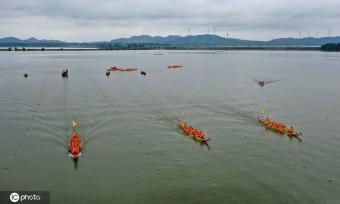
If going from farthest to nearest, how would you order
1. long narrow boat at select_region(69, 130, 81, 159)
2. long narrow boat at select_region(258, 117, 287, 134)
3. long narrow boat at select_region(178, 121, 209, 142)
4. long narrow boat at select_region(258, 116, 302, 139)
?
long narrow boat at select_region(258, 117, 287, 134) < long narrow boat at select_region(258, 116, 302, 139) < long narrow boat at select_region(178, 121, 209, 142) < long narrow boat at select_region(69, 130, 81, 159)

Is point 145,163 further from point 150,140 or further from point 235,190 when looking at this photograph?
point 235,190

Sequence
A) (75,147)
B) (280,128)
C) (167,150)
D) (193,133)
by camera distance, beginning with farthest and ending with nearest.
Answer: (280,128) → (193,133) → (167,150) → (75,147)

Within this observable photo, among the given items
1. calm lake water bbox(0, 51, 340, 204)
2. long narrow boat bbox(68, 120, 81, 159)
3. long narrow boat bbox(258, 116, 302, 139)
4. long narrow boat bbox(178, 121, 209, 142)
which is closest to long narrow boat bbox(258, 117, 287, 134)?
long narrow boat bbox(258, 116, 302, 139)

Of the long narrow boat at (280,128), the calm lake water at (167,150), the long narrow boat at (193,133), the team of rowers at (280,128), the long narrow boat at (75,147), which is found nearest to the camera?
the calm lake water at (167,150)

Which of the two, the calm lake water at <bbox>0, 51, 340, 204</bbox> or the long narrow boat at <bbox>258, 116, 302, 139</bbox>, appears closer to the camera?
the calm lake water at <bbox>0, 51, 340, 204</bbox>

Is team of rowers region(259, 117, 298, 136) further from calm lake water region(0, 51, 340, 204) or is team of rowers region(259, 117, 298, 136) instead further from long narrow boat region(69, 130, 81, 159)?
long narrow boat region(69, 130, 81, 159)

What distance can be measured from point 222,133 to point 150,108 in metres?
20.7

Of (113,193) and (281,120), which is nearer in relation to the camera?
(113,193)

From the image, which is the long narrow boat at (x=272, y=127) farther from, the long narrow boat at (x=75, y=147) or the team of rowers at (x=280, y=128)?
the long narrow boat at (x=75, y=147)

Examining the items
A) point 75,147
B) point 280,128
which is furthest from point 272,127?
point 75,147

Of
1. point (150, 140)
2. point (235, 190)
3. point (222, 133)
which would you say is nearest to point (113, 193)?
point (235, 190)

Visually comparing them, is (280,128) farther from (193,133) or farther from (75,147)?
(75,147)

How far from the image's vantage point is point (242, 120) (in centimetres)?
6512

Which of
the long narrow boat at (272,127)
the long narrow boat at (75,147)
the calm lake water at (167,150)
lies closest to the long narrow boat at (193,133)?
the calm lake water at (167,150)
